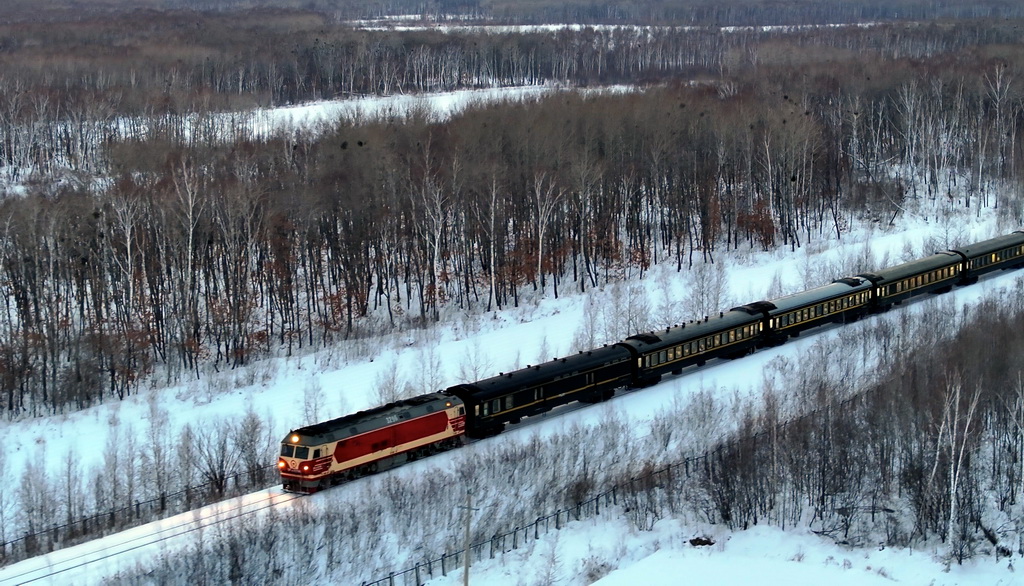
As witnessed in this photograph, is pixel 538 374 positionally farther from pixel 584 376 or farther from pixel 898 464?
pixel 898 464

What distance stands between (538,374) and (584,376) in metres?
2.19

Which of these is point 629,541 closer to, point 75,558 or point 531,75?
point 75,558

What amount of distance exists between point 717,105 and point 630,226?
1539cm

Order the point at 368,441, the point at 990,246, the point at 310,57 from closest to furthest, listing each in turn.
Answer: the point at 368,441 → the point at 990,246 → the point at 310,57

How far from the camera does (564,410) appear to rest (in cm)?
3881

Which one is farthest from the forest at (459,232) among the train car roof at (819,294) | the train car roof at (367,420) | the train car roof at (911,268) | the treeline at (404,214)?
the train car roof at (911,268)

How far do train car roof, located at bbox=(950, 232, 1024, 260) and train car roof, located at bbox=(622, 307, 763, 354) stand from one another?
52.1ft

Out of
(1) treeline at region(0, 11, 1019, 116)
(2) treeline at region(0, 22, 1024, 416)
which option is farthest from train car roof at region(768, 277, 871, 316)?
(1) treeline at region(0, 11, 1019, 116)

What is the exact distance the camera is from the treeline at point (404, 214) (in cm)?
4953

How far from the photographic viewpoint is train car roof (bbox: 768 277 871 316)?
45.6 m

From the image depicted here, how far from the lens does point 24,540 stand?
30.3 m

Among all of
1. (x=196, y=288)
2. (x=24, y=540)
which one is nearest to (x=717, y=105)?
(x=196, y=288)

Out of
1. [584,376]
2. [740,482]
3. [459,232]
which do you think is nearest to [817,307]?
[584,376]

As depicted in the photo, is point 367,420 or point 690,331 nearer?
point 367,420
